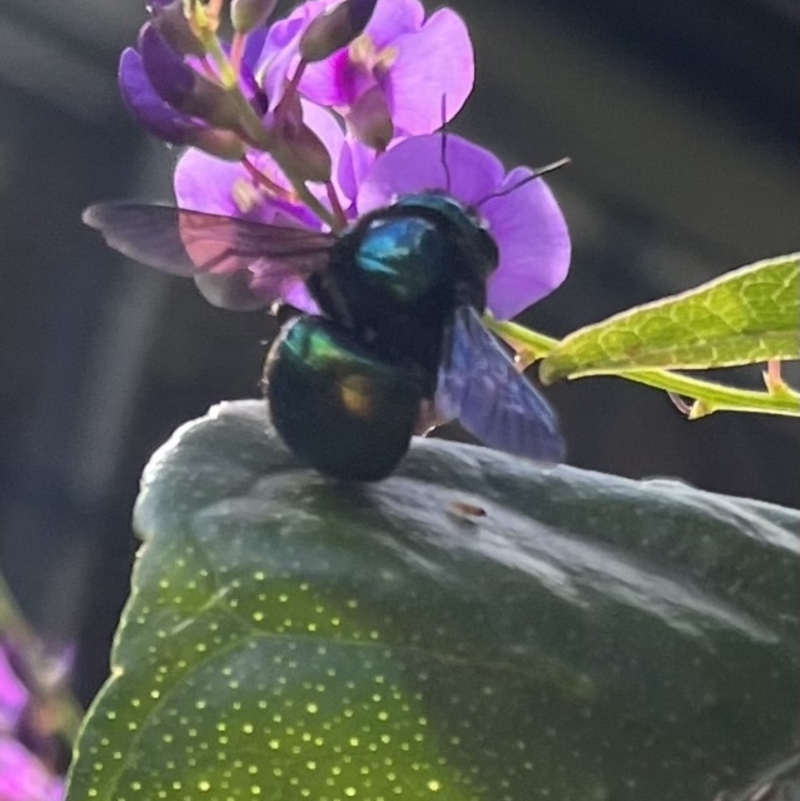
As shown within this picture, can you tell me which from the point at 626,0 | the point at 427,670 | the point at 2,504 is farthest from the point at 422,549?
the point at 626,0

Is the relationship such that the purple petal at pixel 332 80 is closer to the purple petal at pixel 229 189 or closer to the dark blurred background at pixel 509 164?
the purple petal at pixel 229 189

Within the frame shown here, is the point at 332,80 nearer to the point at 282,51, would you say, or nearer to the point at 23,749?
the point at 282,51

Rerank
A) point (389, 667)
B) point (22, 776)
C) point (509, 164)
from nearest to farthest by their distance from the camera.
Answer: point (389, 667), point (22, 776), point (509, 164)

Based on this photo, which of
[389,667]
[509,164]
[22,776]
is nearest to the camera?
[389,667]

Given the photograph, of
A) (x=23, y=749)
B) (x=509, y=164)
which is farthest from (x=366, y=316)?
(x=509, y=164)

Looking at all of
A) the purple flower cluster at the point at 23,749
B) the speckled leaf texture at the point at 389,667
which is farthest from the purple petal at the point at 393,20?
the purple flower cluster at the point at 23,749

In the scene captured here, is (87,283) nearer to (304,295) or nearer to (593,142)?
(593,142)
